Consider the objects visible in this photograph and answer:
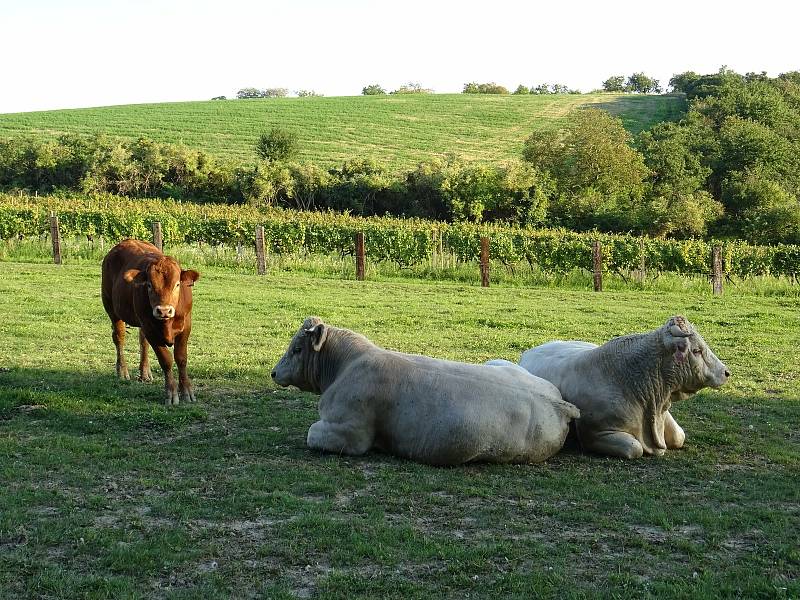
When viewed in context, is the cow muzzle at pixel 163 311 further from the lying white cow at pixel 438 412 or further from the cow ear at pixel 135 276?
the lying white cow at pixel 438 412

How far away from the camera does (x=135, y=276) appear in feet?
36.9

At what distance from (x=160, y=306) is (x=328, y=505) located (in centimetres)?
449

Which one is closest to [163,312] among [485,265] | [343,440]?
[343,440]

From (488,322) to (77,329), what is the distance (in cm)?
835

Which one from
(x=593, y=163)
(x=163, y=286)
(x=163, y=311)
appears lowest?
(x=163, y=311)

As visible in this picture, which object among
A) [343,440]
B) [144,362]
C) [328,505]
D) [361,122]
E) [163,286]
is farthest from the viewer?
[361,122]

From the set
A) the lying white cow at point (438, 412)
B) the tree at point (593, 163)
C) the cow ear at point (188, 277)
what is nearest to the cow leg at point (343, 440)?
the lying white cow at point (438, 412)

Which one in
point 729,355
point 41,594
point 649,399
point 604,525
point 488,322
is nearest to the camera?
point 41,594

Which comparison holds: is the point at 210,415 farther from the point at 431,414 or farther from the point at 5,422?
the point at 431,414

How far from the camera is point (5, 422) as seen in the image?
9773mm

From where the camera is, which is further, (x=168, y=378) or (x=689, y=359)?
(x=168, y=378)

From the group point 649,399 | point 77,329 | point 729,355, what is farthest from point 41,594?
point 729,355

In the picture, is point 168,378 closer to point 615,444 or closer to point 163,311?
point 163,311

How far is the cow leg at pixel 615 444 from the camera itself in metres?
8.89
